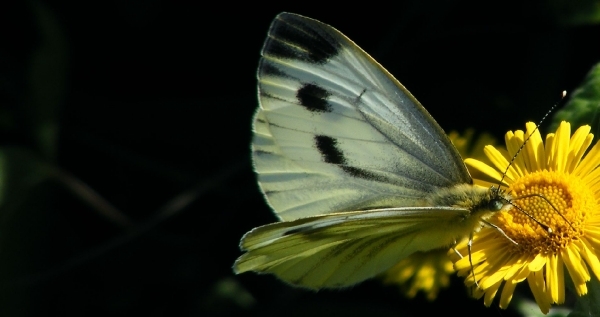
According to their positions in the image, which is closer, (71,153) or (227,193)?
(227,193)

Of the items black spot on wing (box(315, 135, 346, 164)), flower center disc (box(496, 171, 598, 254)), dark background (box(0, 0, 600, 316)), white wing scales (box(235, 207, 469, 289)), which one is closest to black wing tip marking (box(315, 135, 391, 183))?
black spot on wing (box(315, 135, 346, 164))

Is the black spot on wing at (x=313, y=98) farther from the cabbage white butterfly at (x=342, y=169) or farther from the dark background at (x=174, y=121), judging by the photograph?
the dark background at (x=174, y=121)

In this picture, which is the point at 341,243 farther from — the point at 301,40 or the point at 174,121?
the point at 174,121

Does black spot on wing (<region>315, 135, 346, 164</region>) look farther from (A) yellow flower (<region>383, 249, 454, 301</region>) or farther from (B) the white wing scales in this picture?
(A) yellow flower (<region>383, 249, 454, 301</region>)

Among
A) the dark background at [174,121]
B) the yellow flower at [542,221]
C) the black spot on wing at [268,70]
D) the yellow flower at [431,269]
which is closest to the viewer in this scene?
the yellow flower at [542,221]

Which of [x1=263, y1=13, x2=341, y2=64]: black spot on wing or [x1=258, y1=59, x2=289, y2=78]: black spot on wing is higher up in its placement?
[x1=263, y1=13, x2=341, y2=64]: black spot on wing

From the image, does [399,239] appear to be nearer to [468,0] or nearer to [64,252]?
[468,0]

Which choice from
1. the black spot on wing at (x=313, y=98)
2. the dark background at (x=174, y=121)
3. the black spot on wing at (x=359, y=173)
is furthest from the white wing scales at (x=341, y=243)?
the dark background at (x=174, y=121)

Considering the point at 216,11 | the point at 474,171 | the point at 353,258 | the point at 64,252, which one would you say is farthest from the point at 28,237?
the point at 474,171
